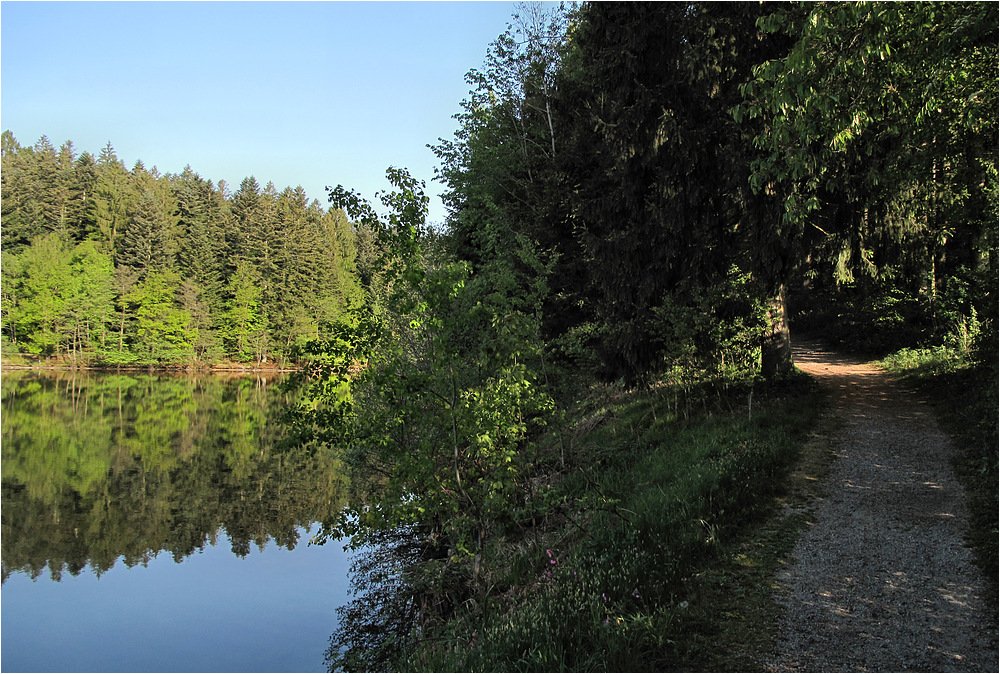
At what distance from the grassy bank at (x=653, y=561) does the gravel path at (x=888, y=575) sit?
1.09 feet

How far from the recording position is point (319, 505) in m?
17.7

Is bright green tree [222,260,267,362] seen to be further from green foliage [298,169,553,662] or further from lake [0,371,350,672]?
green foliage [298,169,553,662]

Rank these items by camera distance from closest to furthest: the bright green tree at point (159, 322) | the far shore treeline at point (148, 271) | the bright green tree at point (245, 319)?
1. the far shore treeline at point (148, 271)
2. the bright green tree at point (159, 322)
3. the bright green tree at point (245, 319)

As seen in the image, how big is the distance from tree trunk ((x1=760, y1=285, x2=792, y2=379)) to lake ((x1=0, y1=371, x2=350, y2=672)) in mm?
9073

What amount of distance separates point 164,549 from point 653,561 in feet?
41.6

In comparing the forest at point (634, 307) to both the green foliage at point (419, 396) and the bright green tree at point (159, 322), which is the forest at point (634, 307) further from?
the bright green tree at point (159, 322)

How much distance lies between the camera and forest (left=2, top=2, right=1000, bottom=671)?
19.4 feet

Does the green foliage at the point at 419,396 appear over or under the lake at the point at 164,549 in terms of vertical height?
over

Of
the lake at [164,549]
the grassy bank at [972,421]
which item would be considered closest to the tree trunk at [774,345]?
the grassy bank at [972,421]

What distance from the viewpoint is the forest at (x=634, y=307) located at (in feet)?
19.4

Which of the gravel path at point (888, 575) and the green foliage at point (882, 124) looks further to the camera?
the green foliage at point (882, 124)

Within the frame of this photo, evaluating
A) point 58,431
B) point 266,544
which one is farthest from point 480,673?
point 58,431

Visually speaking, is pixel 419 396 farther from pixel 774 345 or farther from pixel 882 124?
pixel 774 345

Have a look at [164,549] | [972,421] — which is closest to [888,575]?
[972,421]
